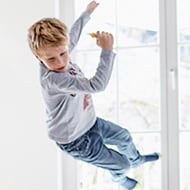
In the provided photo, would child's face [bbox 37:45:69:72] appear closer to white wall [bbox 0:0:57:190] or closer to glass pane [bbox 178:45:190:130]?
white wall [bbox 0:0:57:190]

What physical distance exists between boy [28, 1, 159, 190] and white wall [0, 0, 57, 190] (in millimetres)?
504

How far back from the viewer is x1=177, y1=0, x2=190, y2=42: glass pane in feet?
6.97

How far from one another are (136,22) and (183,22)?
0.23 m

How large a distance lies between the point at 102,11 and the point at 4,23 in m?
0.50

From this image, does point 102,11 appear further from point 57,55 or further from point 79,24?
point 57,55

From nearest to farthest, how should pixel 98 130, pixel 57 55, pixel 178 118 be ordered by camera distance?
pixel 57 55, pixel 98 130, pixel 178 118

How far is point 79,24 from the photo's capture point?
5.51ft

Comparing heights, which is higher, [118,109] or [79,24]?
[79,24]

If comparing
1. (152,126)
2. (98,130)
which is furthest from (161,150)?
(98,130)

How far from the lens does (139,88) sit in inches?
85.3

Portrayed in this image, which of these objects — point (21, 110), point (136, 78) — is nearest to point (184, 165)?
point (136, 78)

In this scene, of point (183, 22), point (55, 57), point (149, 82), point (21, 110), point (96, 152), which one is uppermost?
point (183, 22)

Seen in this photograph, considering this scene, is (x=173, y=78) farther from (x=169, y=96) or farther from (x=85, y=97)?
(x=85, y=97)

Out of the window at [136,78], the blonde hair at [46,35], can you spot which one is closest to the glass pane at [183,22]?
the window at [136,78]
